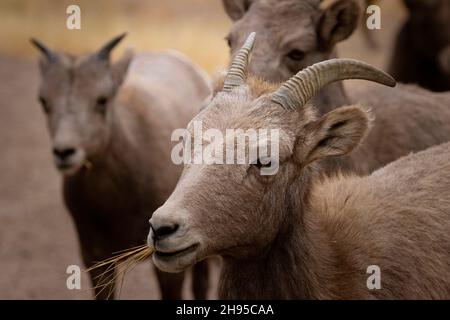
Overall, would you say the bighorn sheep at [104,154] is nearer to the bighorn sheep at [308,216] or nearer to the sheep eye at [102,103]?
the sheep eye at [102,103]

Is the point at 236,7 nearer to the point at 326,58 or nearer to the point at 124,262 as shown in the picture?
the point at 326,58

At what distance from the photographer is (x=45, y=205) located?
13602 mm

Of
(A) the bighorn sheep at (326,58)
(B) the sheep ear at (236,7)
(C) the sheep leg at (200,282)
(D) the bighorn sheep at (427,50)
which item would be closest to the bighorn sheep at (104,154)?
(C) the sheep leg at (200,282)

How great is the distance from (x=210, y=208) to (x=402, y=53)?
7553 millimetres

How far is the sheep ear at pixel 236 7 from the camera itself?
25.0ft

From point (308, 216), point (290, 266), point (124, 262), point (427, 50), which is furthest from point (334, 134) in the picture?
point (427, 50)

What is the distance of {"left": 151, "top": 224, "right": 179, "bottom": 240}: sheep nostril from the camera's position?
4648 millimetres

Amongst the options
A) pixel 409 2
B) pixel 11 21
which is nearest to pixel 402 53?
pixel 409 2

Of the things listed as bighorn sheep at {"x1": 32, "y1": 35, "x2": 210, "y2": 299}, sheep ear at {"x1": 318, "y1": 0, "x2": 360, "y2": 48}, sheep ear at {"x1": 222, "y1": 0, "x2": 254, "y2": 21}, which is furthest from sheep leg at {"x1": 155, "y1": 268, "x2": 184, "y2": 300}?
sheep ear at {"x1": 318, "y1": 0, "x2": 360, "y2": 48}

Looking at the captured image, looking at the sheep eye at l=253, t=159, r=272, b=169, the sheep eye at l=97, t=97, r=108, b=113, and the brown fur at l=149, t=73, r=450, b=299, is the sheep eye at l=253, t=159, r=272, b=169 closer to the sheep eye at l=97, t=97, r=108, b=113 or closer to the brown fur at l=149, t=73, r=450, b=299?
the brown fur at l=149, t=73, r=450, b=299

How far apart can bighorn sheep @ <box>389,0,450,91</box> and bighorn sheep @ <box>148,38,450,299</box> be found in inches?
240

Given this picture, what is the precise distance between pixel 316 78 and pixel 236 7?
8.49ft

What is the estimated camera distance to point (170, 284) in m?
8.35
